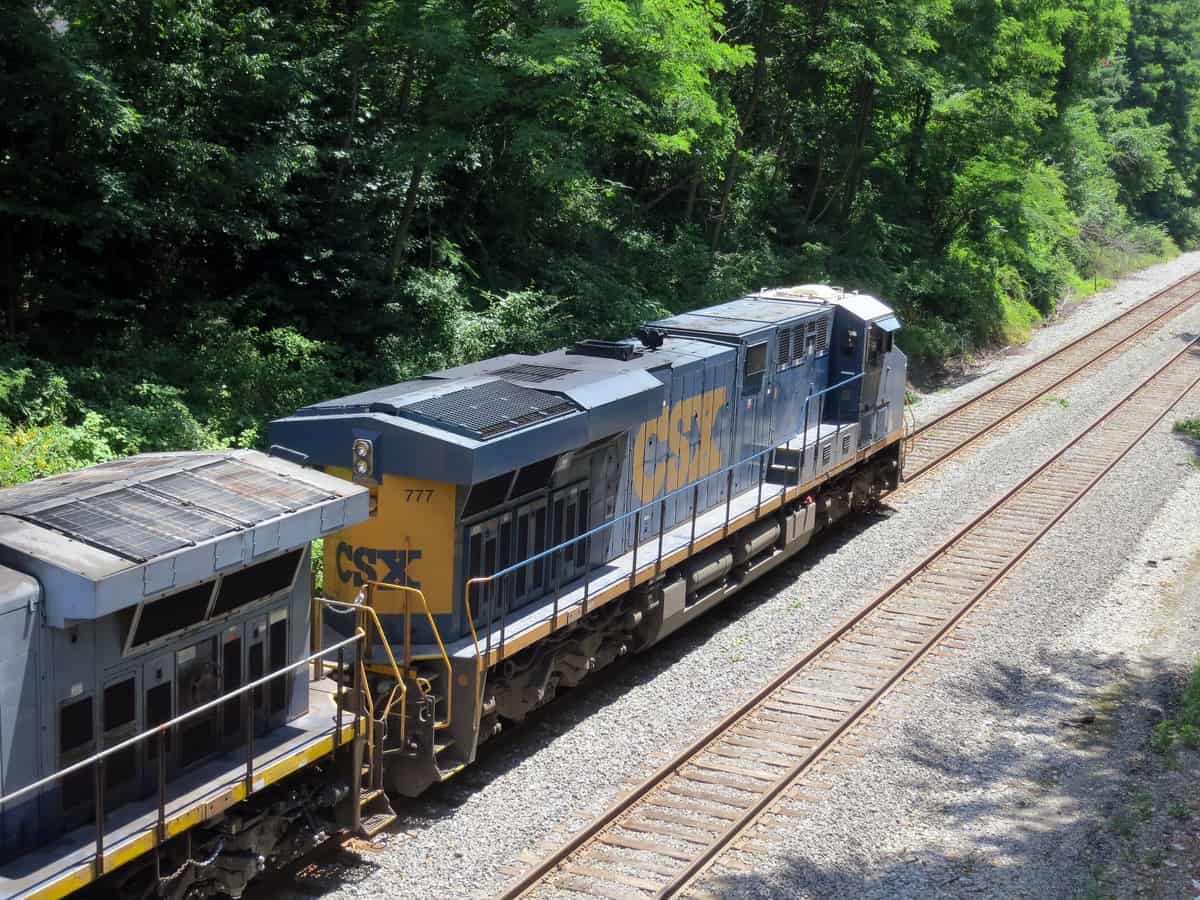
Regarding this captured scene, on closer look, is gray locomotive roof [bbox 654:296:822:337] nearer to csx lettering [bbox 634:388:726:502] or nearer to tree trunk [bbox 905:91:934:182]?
csx lettering [bbox 634:388:726:502]

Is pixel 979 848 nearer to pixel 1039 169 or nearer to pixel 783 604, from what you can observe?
pixel 783 604

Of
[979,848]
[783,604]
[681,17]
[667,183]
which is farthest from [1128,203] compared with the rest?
[979,848]

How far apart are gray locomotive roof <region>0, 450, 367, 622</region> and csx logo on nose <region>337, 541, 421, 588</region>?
51.4 inches

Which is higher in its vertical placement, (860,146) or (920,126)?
(920,126)

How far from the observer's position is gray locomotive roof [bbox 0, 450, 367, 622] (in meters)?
5.81

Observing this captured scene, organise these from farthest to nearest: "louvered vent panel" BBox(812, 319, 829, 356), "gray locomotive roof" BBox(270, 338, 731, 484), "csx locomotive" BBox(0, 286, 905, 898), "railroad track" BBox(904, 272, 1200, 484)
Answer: "railroad track" BBox(904, 272, 1200, 484) → "louvered vent panel" BBox(812, 319, 829, 356) → "gray locomotive roof" BBox(270, 338, 731, 484) → "csx locomotive" BBox(0, 286, 905, 898)

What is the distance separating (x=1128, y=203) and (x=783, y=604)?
43.9 m

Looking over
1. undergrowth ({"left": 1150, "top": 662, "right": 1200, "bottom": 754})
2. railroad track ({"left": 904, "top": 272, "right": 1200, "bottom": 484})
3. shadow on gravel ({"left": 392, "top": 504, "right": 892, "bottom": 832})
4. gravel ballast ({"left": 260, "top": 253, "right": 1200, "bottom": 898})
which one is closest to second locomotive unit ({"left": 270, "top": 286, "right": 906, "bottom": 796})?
shadow on gravel ({"left": 392, "top": 504, "right": 892, "bottom": 832})

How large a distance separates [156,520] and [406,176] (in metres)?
11.8

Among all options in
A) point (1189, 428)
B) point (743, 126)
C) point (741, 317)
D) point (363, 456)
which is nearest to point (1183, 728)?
point (741, 317)

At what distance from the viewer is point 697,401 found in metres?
12.4

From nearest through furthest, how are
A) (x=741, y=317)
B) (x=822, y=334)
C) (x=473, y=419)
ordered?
1. (x=473, y=419)
2. (x=741, y=317)
3. (x=822, y=334)

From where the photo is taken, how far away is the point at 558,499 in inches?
403

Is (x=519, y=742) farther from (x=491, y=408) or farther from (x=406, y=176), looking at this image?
(x=406, y=176)
